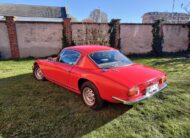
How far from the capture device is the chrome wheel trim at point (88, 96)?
3.73 meters

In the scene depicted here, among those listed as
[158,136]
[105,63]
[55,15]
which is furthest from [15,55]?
[55,15]

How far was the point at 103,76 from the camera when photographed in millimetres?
3375

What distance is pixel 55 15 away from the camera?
81.6 feet

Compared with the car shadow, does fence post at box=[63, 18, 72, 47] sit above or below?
above

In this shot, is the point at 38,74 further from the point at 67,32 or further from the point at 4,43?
the point at 67,32

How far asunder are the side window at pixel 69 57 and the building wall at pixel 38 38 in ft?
22.5

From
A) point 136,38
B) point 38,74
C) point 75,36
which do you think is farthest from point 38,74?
point 136,38

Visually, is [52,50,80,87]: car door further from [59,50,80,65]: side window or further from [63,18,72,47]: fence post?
[63,18,72,47]: fence post

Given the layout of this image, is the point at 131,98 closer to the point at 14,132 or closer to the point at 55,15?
the point at 14,132

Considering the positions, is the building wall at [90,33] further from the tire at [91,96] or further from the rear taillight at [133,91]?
the rear taillight at [133,91]

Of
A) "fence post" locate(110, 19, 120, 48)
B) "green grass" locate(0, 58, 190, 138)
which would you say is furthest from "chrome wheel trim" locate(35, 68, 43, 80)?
"fence post" locate(110, 19, 120, 48)

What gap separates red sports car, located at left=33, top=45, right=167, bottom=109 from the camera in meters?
3.15

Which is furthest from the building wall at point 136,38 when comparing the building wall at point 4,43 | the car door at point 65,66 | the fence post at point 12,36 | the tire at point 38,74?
the car door at point 65,66

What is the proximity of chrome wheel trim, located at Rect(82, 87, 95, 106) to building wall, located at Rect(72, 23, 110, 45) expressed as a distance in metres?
8.18
